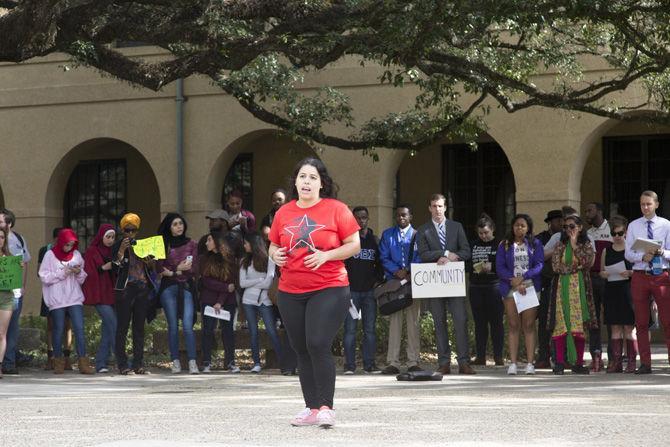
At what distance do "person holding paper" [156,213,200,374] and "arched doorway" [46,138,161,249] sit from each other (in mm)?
10679

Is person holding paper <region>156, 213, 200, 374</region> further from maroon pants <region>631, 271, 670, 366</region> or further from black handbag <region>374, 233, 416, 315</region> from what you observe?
maroon pants <region>631, 271, 670, 366</region>

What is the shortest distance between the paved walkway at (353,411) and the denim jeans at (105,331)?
49.1 inches

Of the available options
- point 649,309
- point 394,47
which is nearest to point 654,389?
point 649,309

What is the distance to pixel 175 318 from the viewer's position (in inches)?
614

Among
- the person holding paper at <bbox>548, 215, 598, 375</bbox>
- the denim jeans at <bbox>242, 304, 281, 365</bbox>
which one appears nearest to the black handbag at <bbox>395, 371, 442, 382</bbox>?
the person holding paper at <bbox>548, 215, 598, 375</bbox>

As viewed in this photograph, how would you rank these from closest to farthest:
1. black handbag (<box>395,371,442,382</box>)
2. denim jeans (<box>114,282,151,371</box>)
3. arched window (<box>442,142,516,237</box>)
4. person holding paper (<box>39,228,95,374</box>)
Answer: black handbag (<box>395,371,442,382</box>) → denim jeans (<box>114,282,151,371</box>) → person holding paper (<box>39,228,95,374</box>) → arched window (<box>442,142,516,237</box>)

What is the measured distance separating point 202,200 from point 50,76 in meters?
3.71

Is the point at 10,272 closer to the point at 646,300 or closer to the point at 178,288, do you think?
the point at 178,288

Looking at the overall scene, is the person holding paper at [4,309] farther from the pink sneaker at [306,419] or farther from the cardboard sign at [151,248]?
the pink sneaker at [306,419]

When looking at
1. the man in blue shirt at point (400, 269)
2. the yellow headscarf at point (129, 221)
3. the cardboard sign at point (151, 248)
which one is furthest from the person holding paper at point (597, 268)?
the yellow headscarf at point (129, 221)

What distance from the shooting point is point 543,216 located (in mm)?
21672

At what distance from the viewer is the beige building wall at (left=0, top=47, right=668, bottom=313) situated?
21.9m

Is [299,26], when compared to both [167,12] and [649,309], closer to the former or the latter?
[167,12]

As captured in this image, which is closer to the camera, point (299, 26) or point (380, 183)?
point (299, 26)
